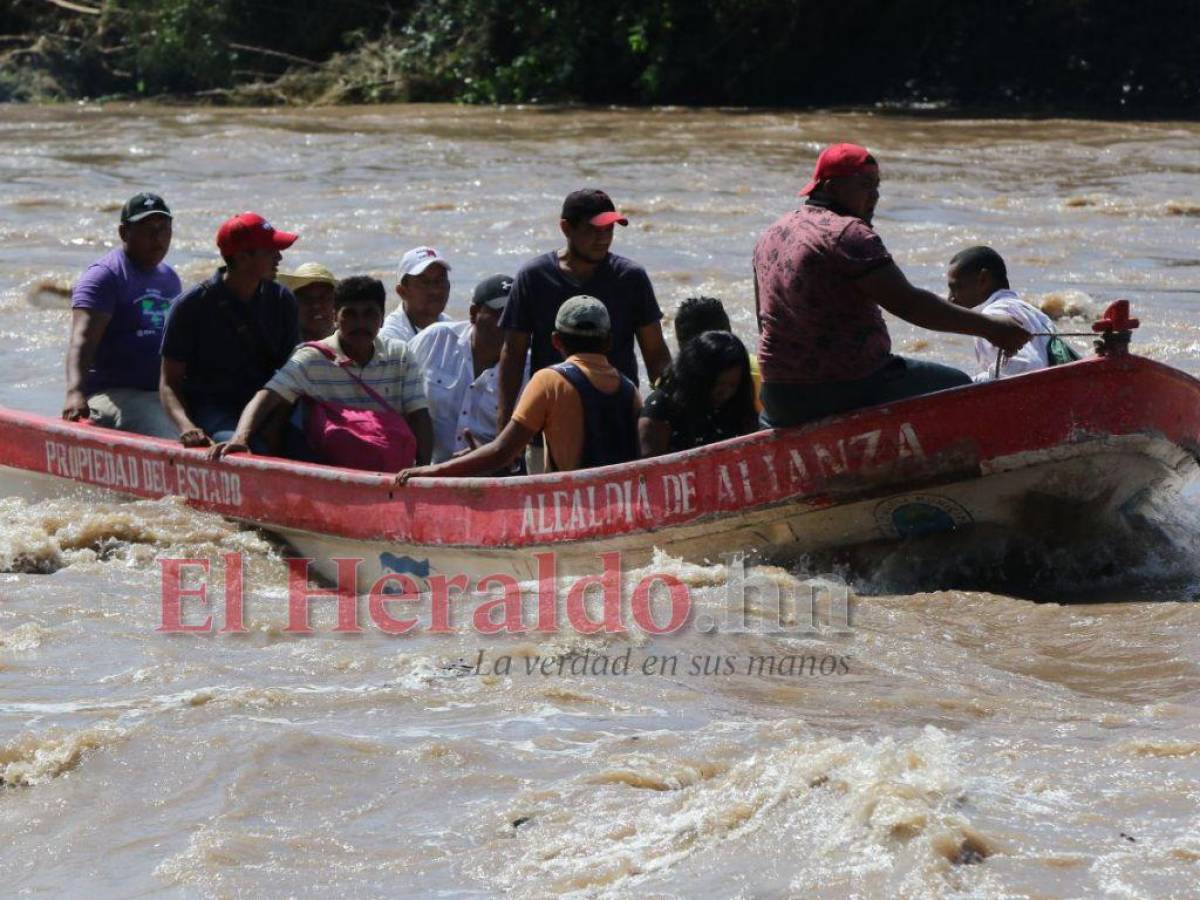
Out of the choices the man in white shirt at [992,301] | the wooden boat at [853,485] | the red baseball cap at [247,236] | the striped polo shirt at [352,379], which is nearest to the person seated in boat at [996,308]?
the man in white shirt at [992,301]

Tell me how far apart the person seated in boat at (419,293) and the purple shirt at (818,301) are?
5.95 feet

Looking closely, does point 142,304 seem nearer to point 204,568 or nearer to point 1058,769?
point 204,568

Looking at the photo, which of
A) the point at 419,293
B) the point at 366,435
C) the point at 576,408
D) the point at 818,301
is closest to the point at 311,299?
the point at 419,293

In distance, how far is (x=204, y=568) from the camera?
7.13m

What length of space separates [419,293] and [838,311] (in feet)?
7.27

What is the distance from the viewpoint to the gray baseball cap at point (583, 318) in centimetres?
618

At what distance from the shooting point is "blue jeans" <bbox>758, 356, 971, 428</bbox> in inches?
239

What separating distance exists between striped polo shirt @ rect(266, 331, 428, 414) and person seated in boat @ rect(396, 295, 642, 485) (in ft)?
1.62

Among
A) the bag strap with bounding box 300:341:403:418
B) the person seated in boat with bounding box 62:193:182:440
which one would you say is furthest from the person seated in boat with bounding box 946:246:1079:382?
the person seated in boat with bounding box 62:193:182:440

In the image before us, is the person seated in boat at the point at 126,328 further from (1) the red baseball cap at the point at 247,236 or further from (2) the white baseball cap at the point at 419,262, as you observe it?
(2) the white baseball cap at the point at 419,262

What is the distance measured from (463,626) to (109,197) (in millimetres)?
13193

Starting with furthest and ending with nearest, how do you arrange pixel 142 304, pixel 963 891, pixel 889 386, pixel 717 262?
pixel 717 262 → pixel 142 304 → pixel 889 386 → pixel 963 891

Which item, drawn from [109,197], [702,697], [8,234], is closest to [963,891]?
[702,697]

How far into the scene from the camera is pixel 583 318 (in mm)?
6180
